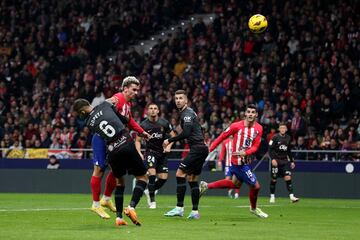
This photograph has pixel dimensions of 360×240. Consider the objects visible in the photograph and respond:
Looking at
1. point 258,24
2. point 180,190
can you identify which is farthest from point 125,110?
point 258,24

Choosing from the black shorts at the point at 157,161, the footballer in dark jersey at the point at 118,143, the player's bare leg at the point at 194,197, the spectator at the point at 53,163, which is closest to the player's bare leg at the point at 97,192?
the footballer in dark jersey at the point at 118,143

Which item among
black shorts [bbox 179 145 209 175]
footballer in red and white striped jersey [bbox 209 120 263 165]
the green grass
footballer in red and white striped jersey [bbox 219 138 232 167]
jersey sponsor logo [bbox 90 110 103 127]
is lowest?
the green grass

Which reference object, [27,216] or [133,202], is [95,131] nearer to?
[133,202]

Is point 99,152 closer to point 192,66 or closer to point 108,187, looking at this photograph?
point 108,187

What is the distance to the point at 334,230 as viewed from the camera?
15.5m

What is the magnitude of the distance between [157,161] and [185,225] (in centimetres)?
649

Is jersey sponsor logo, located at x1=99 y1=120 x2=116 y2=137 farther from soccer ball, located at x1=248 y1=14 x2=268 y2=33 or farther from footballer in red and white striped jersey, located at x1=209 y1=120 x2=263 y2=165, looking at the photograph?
soccer ball, located at x1=248 y1=14 x2=268 y2=33

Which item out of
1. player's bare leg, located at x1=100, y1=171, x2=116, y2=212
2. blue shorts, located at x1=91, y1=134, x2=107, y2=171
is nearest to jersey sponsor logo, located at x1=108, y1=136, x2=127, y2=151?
player's bare leg, located at x1=100, y1=171, x2=116, y2=212

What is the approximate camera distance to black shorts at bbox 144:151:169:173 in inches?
881

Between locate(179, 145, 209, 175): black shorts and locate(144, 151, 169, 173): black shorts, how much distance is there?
4282mm

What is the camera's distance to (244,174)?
18.8 m

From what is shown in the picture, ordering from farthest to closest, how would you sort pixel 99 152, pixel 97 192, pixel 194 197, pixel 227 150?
pixel 227 150 → pixel 194 197 → pixel 99 152 → pixel 97 192

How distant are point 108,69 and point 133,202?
76.3ft

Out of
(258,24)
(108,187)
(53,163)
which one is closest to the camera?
(108,187)
